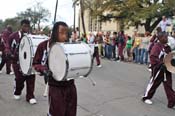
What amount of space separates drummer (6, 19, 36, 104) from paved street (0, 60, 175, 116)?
18 centimetres

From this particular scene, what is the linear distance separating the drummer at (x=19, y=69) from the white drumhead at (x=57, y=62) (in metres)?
3.05

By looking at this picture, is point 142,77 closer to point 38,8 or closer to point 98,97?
point 98,97

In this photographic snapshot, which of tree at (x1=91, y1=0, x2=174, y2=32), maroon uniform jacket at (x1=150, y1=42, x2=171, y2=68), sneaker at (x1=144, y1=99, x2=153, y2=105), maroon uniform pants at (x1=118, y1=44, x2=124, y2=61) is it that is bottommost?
sneaker at (x1=144, y1=99, x2=153, y2=105)

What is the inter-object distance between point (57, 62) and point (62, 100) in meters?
0.47

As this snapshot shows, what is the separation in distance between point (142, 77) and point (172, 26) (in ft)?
18.3

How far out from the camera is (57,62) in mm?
4262

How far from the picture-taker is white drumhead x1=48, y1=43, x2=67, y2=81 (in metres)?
4.18

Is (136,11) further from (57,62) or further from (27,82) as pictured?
(57,62)

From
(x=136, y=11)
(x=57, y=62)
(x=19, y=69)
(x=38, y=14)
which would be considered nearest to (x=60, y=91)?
(x=57, y=62)

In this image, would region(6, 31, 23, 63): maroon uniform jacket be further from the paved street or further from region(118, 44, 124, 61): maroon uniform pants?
region(118, 44, 124, 61): maroon uniform pants

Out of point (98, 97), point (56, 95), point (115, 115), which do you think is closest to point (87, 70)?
point (56, 95)

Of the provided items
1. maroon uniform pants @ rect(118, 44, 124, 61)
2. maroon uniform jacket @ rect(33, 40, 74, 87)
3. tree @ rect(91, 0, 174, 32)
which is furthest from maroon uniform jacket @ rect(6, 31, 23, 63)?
tree @ rect(91, 0, 174, 32)

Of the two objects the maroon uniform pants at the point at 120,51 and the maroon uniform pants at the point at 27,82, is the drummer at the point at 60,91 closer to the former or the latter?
the maroon uniform pants at the point at 27,82

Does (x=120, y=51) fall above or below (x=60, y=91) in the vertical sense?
below
